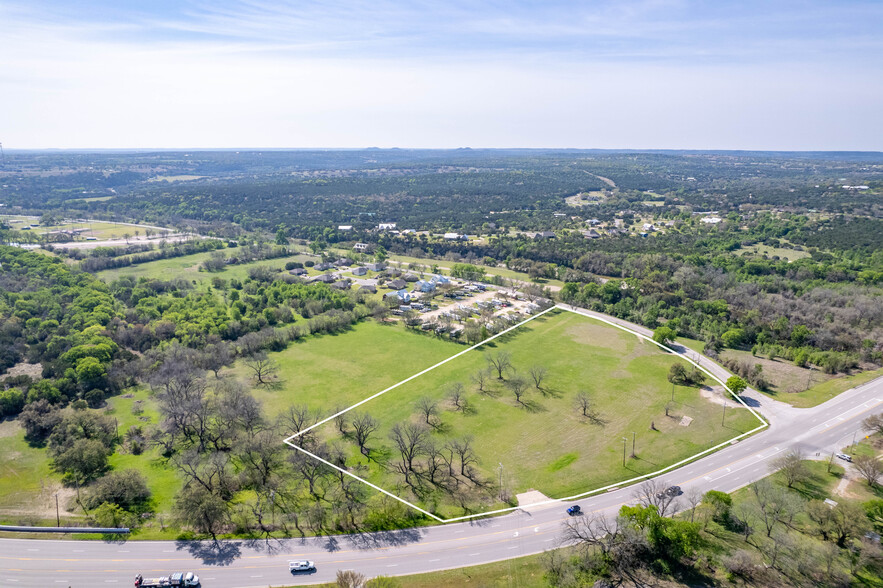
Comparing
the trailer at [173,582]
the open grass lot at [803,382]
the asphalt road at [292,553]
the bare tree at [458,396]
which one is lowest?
the asphalt road at [292,553]

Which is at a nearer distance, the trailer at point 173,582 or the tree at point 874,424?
the trailer at point 173,582

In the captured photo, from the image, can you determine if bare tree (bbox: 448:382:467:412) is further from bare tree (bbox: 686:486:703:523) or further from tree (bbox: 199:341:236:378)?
tree (bbox: 199:341:236:378)

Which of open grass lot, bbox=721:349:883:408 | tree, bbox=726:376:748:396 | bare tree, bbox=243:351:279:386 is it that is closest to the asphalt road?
tree, bbox=726:376:748:396

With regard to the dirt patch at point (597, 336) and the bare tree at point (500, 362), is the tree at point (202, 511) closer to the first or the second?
the bare tree at point (500, 362)

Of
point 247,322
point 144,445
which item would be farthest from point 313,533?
point 247,322

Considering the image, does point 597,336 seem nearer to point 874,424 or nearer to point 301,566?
point 874,424

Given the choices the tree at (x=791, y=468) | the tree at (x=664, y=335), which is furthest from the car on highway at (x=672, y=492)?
the tree at (x=664, y=335)
